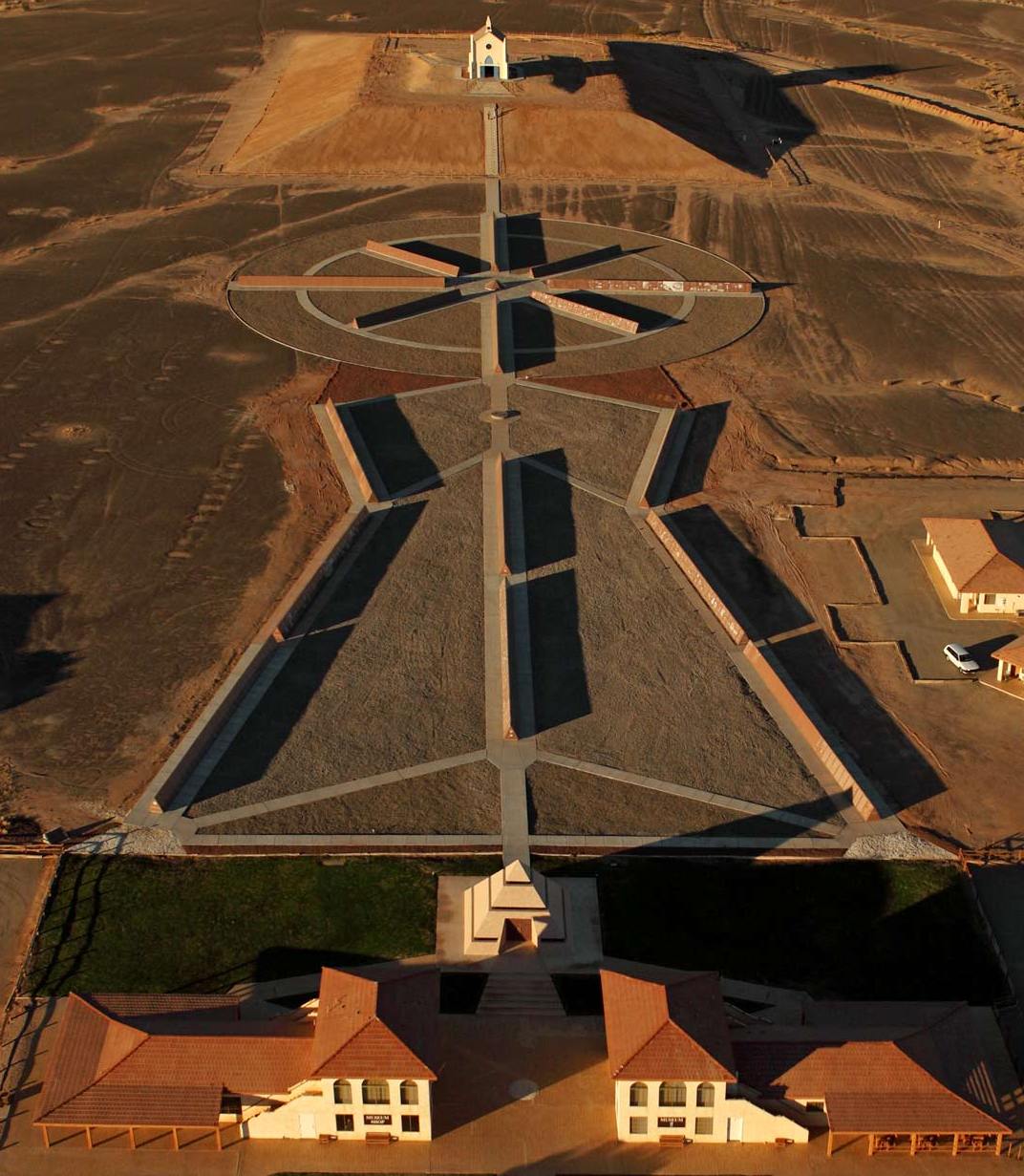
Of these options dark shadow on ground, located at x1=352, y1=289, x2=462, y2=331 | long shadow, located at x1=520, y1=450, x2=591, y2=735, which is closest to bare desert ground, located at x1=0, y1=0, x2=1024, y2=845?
long shadow, located at x1=520, y1=450, x2=591, y2=735

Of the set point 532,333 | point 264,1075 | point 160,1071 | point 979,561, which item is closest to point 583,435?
point 532,333

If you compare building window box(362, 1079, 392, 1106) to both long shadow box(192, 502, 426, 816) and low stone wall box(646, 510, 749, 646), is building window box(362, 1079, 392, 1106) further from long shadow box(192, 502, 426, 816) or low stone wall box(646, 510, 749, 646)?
low stone wall box(646, 510, 749, 646)

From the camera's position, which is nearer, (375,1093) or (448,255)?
(375,1093)

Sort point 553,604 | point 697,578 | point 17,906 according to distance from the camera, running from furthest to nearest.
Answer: point 697,578
point 553,604
point 17,906

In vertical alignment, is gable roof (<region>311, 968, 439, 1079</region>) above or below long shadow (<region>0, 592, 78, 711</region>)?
below

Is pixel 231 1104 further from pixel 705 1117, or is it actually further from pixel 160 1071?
pixel 705 1117

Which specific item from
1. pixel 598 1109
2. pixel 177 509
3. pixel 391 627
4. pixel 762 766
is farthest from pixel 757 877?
pixel 177 509

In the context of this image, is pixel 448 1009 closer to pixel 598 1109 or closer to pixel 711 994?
pixel 598 1109
